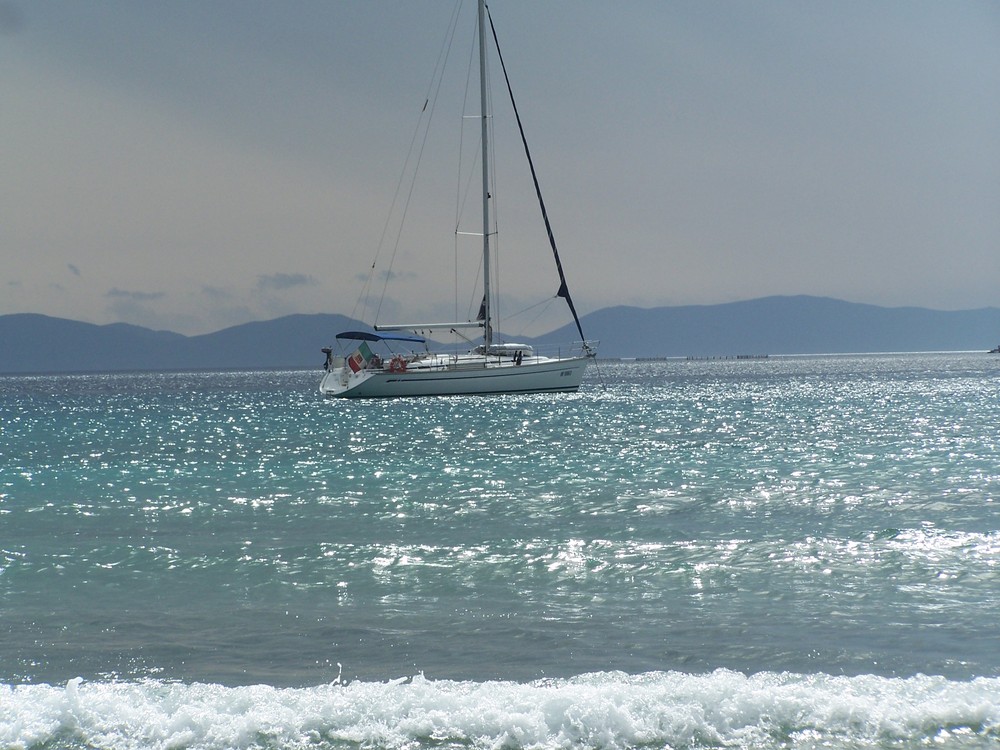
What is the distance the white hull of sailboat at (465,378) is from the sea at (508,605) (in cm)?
3182

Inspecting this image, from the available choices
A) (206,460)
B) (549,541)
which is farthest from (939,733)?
(206,460)

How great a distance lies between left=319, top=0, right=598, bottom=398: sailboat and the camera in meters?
56.6

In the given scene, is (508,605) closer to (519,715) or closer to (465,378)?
(519,715)

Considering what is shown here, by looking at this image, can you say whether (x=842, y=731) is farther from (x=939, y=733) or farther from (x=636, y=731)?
(x=636, y=731)

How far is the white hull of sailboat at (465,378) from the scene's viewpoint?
56.6 metres

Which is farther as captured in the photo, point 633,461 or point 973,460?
point 633,461

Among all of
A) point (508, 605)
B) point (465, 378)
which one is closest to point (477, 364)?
point (465, 378)

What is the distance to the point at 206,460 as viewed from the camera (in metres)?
27.4

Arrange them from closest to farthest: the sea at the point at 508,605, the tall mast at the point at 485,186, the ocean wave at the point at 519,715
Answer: the ocean wave at the point at 519,715 < the sea at the point at 508,605 < the tall mast at the point at 485,186

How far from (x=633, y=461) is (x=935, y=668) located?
662 inches

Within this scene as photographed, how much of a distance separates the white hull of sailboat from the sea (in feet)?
104

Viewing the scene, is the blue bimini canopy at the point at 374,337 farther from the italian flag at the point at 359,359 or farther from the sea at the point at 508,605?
the sea at the point at 508,605

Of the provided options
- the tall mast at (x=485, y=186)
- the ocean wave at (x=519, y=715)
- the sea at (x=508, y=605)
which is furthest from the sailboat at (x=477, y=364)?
the ocean wave at (x=519, y=715)

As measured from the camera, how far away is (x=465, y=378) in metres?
56.4
